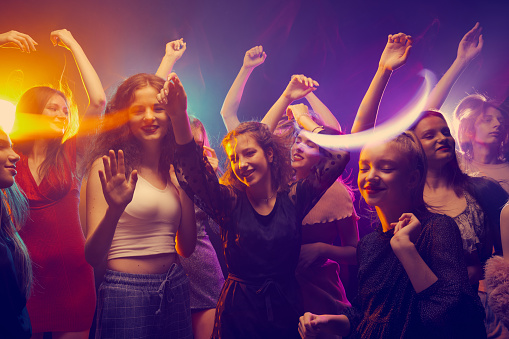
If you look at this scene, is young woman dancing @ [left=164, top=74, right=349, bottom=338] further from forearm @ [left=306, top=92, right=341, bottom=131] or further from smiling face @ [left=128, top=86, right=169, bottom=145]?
forearm @ [left=306, top=92, right=341, bottom=131]

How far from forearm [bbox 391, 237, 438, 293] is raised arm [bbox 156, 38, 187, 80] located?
1.84 m

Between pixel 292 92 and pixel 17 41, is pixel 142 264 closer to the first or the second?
pixel 292 92

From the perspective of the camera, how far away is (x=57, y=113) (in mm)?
2438

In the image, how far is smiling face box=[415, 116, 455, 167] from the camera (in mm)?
2412

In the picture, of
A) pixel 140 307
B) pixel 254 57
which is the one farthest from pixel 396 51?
pixel 140 307

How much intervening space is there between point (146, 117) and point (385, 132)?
1.39 m

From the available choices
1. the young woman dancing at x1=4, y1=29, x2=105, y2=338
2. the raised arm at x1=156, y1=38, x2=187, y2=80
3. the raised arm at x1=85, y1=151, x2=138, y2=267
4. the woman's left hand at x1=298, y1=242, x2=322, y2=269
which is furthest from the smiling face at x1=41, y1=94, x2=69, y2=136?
the woman's left hand at x1=298, y1=242, x2=322, y2=269

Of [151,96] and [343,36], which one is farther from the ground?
[343,36]

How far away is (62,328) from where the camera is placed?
7.19 feet

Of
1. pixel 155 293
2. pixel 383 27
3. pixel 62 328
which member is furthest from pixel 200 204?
pixel 383 27

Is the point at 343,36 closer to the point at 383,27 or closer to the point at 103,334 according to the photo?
the point at 383,27

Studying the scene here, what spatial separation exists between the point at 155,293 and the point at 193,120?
4.20ft

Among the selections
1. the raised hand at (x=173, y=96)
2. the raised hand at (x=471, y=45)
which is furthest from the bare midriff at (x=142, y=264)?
the raised hand at (x=471, y=45)

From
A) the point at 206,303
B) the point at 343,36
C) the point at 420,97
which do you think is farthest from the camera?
the point at 343,36
